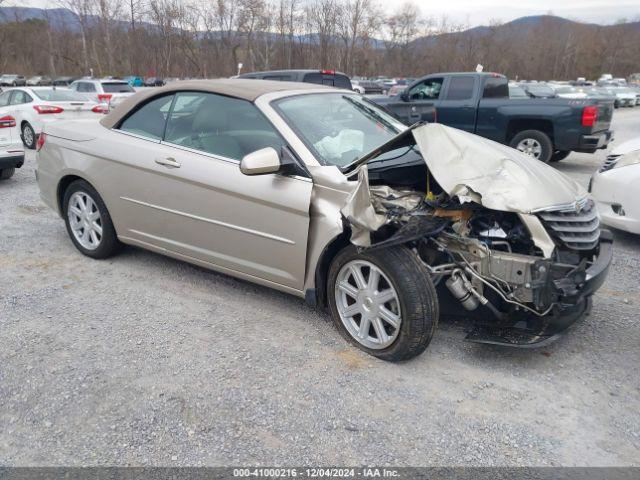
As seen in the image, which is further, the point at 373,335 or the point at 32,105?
the point at 32,105

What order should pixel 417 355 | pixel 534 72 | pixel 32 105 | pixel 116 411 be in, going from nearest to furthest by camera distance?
pixel 116 411
pixel 417 355
pixel 32 105
pixel 534 72

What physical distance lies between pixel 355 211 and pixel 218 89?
5.66 feet

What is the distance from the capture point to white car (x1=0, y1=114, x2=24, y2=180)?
7891mm

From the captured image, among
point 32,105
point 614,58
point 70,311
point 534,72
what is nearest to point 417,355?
point 70,311

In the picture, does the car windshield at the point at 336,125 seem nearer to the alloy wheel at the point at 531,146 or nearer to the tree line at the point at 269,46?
the alloy wheel at the point at 531,146

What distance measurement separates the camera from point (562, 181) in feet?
11.3

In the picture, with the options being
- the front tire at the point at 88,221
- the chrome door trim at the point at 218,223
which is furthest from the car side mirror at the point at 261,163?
the front tire at the point at 88,221

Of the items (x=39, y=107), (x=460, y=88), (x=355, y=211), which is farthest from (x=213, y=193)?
(x=39, y=107)

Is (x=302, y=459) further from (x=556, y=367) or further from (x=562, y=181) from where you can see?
(x=562, y=181)

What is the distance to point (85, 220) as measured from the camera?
188 inches

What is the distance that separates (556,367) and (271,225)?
77.7 inches

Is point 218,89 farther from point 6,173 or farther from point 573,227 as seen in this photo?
point 6,173

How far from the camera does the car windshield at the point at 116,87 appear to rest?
1800cm

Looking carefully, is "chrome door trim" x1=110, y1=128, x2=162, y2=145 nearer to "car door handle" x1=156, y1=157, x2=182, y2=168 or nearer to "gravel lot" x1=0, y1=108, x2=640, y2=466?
"car door handle" x1=156, y1=157, x2=182, y2=168
